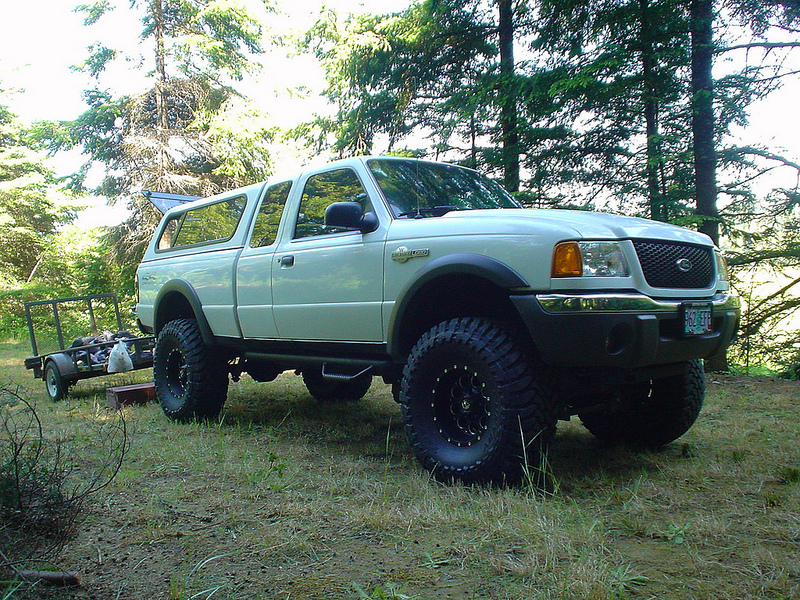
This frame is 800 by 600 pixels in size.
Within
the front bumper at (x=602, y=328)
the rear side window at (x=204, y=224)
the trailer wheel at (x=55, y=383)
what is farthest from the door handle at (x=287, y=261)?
the trailer wheel at (x=55, y=383)

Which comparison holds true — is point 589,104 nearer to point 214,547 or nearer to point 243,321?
point 243,321

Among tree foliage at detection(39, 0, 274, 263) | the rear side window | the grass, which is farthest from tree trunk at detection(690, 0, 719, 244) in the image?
tree foliage at detection(39, 0, 274, 263)

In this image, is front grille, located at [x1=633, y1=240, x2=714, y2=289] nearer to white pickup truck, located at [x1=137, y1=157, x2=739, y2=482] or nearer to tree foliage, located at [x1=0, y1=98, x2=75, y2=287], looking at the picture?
white pickup truck, located at [x1=137, y1=157, x2=739, y2=482]

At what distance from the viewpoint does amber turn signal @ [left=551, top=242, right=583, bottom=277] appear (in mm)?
3135

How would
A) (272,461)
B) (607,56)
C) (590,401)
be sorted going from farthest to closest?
(607,56), (272,461), (590,401)

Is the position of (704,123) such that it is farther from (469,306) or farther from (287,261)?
(287,261)

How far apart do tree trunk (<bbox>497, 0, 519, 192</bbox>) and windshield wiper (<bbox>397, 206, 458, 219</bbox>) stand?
4.90 meters

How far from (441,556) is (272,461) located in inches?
76.2

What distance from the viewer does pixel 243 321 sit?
509 centimetres

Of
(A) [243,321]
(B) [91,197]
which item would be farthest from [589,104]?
(B) [91,197]

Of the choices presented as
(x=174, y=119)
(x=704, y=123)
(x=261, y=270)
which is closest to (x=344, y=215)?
(x=261, y=270)

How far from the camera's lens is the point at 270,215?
5.06 meters

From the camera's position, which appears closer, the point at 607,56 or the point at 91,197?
the point at 607,56

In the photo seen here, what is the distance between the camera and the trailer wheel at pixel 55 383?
7.11 metres
